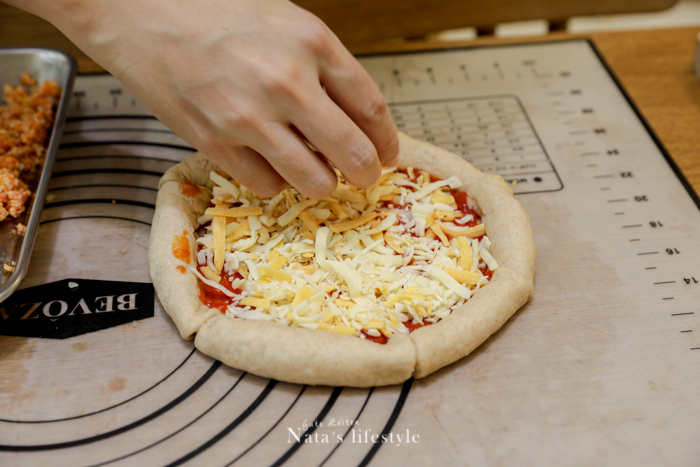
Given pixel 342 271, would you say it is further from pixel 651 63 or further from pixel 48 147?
pixel 651 63

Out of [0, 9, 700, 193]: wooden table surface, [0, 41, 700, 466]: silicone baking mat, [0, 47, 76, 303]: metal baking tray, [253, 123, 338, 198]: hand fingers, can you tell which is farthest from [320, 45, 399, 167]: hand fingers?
[0, 9, 700, 193]: wooden table surface

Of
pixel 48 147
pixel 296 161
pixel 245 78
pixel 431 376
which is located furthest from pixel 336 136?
pixel 48 147

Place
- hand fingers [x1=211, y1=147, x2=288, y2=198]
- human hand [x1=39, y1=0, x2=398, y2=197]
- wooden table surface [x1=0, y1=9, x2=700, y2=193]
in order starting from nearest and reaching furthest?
human hand [x1=39, y1=0, x2=398, y2=197], hand fingers [x1=211, y1=147, x2=288, y2=198], wooden table surface [x1=0, y1=9, x2=700, y2=193]

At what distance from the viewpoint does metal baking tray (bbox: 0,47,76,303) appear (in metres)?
1.41

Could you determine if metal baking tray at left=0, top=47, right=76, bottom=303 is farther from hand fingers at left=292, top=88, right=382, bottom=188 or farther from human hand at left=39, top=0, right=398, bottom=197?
hand fingers at left=292, top=88, right=382, bottom=188

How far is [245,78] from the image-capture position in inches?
47.8

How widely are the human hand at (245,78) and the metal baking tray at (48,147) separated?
0.41m

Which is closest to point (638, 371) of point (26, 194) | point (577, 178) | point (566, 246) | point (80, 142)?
point (566, 246)

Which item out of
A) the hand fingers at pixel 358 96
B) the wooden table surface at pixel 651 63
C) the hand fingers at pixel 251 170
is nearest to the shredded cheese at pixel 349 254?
the hand fingers at pixel 251 170

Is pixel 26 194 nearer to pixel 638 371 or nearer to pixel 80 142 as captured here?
pixel 80 142

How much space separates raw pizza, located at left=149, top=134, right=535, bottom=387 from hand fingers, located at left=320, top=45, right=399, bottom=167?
0.79 ft

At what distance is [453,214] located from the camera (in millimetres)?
1631

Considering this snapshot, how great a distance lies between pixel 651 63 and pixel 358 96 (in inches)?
65.1

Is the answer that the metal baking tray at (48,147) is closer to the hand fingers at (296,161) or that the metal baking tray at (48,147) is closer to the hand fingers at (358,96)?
the hand fingers at (296,161)
